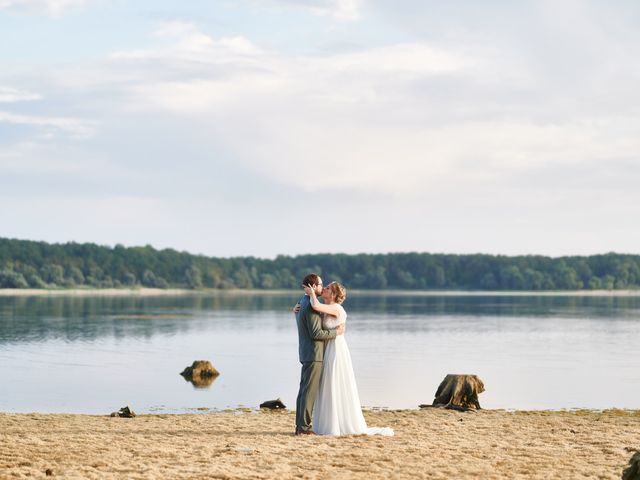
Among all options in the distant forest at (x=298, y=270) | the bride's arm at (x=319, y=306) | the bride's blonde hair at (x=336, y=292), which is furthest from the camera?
the distant forest at (x=298, y=270)

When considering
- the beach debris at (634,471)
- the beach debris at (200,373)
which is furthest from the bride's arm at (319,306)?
the beach debris at (200,373)

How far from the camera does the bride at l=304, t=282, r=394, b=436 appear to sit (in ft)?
44.5

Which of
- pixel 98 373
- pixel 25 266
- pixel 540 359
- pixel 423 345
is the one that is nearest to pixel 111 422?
pixel 98 373

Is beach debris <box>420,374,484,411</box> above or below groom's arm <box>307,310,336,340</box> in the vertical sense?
below

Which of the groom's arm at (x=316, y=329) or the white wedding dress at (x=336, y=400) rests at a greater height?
the groom's arm at (x=316, y=329)

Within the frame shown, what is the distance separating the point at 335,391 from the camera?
13633mm

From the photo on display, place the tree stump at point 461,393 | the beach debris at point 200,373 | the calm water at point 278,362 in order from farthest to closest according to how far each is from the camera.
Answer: the beach debris at point 200,373 → the calm water at point 278,362 → the tree stump at point 461,393

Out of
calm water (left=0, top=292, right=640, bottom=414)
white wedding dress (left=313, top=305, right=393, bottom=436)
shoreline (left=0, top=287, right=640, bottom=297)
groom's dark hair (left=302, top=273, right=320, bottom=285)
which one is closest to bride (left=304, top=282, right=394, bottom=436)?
white wedding dress (left=313, top=305, right=393, bottom=436)

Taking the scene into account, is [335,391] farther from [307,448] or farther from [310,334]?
[307,448]

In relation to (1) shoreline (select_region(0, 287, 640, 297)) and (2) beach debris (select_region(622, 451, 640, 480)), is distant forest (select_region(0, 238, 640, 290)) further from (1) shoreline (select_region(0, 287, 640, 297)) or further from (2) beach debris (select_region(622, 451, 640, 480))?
(2) beach debris (select_region(622, 451, 640, 480))

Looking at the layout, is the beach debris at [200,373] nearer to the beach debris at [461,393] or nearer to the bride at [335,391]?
the beach debris at [461,393]

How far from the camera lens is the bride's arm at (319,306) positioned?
13297 mm

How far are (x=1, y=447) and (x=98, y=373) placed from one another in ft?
57.0

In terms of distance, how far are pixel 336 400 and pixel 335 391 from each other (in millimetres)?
133
